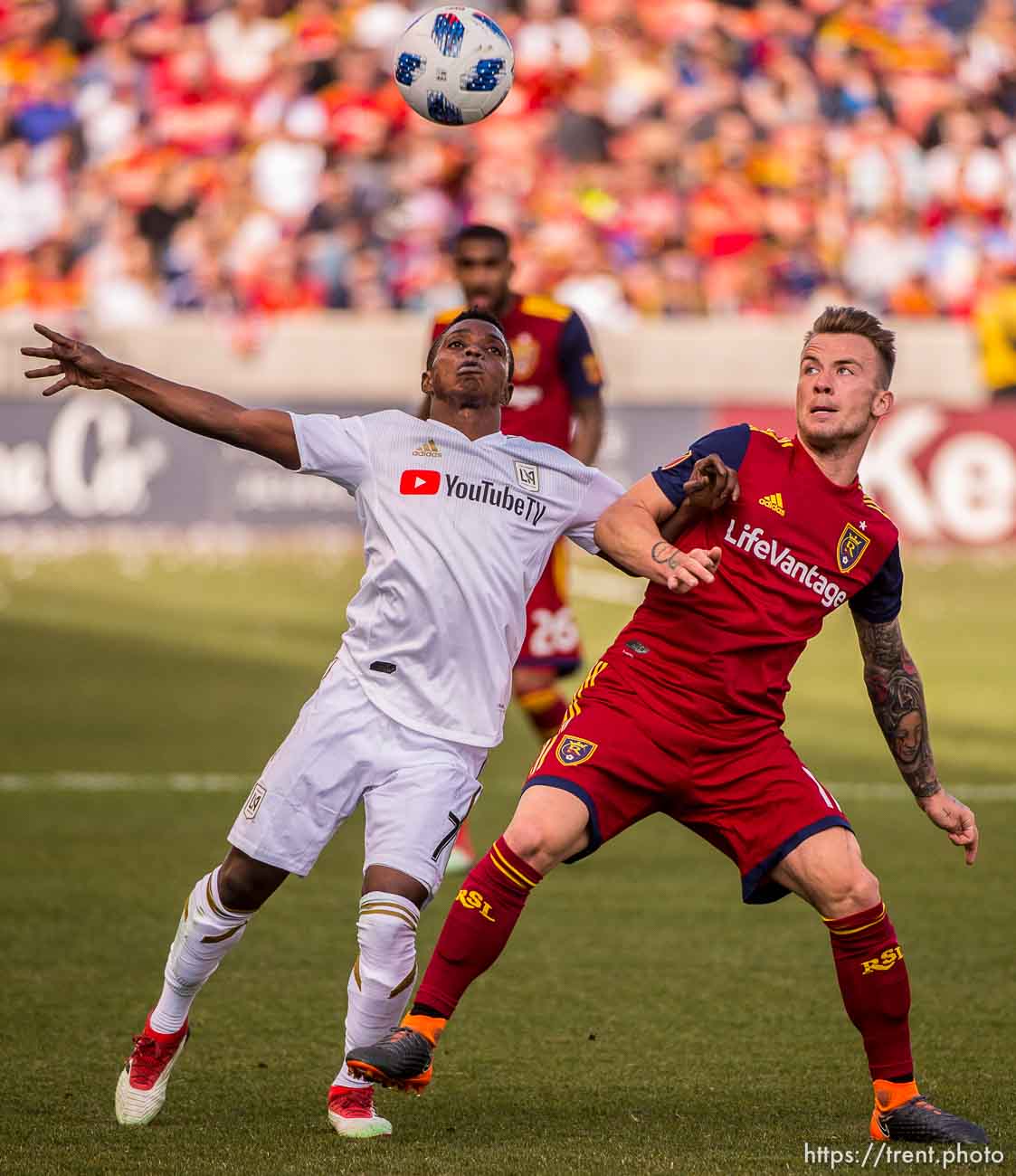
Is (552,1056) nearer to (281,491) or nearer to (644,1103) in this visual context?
(644,1103)

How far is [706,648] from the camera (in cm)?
546

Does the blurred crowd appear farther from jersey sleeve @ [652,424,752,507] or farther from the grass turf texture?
jersey sleeve @ [652,424,752,507]

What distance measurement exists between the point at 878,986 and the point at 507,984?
2.07 m

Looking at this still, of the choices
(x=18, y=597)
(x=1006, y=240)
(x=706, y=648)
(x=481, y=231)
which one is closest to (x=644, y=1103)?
(x=706, y=648)

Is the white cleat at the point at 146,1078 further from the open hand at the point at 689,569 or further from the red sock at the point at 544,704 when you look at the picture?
the red sock at the point at 544,704

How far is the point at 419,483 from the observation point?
5516 mm

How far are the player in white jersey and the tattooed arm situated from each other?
815mm

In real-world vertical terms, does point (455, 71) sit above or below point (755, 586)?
above

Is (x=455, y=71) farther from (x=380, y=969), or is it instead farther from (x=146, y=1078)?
(x=146, y=1078)

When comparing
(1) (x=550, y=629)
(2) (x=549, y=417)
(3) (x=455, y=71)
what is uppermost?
(3) (x=455, y=71)

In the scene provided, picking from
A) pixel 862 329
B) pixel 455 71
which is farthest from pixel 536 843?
pixel 455 71

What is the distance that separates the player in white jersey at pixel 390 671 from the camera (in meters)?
5.34

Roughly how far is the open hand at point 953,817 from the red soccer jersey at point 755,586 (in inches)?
19.5

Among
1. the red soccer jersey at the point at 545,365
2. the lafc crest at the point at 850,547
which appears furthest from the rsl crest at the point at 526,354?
the lafc crest at the point at 850,547
